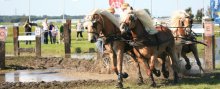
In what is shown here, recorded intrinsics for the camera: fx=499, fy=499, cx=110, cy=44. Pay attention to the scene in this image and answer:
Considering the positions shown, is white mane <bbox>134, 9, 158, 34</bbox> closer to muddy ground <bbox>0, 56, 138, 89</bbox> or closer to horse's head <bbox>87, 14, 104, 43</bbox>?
horse's head <bbox>87, 14, 104, 43</bbox>

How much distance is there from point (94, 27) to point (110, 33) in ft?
2.14

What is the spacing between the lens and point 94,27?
39.7ft

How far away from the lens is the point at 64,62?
66.5 feet

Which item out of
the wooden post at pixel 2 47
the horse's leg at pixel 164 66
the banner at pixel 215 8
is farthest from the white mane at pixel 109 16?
the banner at pixel 215 8

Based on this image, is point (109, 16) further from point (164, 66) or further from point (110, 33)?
point (164, 66)

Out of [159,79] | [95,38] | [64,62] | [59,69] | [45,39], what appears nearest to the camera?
[95,38]

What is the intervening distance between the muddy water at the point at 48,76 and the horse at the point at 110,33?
2.64 meters

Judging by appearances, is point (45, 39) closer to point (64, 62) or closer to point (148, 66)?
point (64, 62)

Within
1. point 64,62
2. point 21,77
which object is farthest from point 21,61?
point 21,77

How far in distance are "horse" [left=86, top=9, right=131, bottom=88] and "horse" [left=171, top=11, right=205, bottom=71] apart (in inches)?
101

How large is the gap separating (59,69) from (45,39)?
16133 mm

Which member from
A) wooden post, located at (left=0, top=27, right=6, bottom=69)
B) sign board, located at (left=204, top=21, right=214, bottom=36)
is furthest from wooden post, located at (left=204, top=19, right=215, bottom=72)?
wooden post, located at (left=0, top=27, right=6, bottom=69)

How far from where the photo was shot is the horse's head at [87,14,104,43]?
12047 mm

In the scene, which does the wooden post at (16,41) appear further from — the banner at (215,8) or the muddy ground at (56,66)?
the banner at (215,8)
